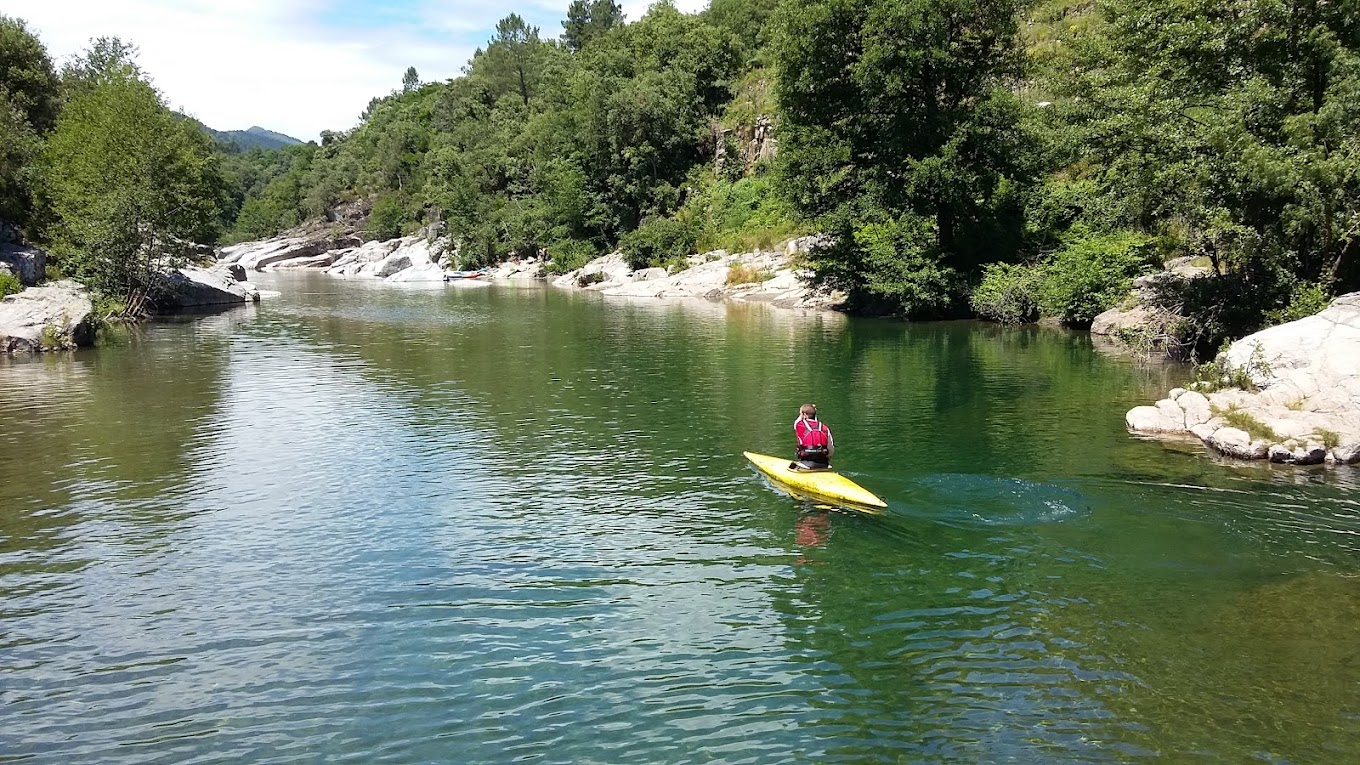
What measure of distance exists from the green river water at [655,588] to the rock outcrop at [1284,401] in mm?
788

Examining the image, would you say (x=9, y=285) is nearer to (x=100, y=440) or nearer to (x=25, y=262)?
(x=25, y=262)

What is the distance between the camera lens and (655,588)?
43.4 ft

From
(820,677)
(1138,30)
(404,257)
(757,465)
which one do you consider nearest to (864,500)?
(757,465)

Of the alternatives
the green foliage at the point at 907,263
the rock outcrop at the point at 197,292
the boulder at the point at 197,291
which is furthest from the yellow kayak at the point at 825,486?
the rock outcrop at the point at 197,292

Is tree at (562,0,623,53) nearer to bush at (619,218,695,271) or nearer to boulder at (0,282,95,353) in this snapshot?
bush at (619,218,695,271)

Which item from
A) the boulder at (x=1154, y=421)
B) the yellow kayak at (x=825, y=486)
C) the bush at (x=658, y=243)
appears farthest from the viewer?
the bush at (x=658, y=243)

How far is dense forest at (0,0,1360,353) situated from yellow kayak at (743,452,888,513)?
1749 cm

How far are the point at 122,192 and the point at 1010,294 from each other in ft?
157

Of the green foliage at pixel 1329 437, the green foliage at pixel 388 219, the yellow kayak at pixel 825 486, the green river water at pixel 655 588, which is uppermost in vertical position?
the green foliage at pixel 388 219

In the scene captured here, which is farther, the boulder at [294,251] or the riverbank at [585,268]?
the boulder at [294,251]

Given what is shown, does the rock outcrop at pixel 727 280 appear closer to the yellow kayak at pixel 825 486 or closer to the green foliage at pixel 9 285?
the yellow kayak at pixel 825 486

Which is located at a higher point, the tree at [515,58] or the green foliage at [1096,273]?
the tree at [515,58]

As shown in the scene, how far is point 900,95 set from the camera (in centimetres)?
4700

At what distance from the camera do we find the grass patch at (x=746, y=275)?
65.1m
